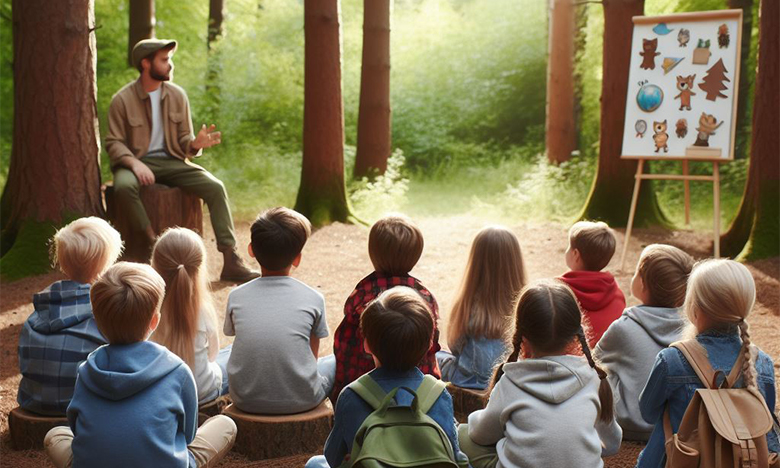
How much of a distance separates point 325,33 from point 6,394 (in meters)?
5.90

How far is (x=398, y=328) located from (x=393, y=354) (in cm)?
10

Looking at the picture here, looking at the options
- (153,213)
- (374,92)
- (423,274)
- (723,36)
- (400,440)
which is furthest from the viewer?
(374,92)

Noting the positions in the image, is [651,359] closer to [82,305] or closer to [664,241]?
[82,305]

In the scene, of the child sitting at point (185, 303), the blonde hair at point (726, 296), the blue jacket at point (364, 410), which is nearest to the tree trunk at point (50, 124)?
the child sitting at point (185, 303)

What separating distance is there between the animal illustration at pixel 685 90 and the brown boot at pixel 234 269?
13.0 ft

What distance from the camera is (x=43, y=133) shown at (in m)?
6.80

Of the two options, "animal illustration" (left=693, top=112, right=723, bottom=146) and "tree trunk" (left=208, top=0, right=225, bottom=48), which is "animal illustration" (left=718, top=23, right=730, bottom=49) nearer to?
"animal illustration" (left=693, top=112, right=723, bottom=146)

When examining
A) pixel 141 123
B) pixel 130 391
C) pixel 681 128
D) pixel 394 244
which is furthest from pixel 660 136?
pixel 130 391

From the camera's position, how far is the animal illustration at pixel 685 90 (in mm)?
7523

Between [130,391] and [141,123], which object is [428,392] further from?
[141,123]

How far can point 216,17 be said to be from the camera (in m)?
16.2

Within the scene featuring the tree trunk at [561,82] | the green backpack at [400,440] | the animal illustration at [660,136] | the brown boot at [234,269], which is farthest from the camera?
the tree trunk at [561,82]

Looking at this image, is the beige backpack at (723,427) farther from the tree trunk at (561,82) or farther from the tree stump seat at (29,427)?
the tree trunk at (561,82)

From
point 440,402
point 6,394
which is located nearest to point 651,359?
point 440,402
